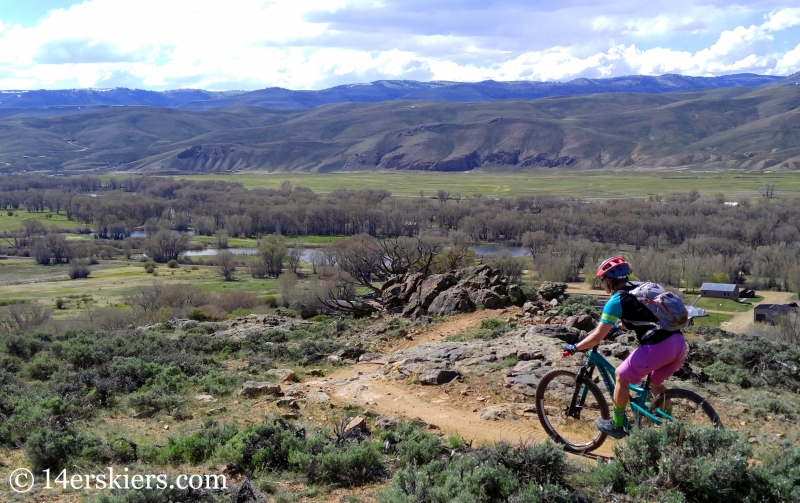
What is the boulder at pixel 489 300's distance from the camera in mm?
19578

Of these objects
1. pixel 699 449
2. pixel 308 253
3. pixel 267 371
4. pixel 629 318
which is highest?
pixel 629 318

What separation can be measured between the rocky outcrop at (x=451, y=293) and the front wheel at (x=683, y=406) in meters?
12.1

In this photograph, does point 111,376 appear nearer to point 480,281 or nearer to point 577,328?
point 577,328

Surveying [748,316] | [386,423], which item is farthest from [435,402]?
[748,316]

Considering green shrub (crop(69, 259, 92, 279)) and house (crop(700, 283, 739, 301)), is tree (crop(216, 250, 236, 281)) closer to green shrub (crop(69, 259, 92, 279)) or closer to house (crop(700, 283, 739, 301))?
green shrub (crop(69, 259, 92, 279))

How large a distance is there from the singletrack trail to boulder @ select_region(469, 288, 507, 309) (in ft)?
18.1

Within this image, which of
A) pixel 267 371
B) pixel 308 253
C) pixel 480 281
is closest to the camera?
pixel 267 371

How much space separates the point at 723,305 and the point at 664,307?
63894 mm

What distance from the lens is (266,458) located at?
7891 mm

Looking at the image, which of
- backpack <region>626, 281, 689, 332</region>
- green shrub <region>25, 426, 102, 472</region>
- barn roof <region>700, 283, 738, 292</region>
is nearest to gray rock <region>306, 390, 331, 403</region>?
green shrub <region>25, 426, 102, 472</region>

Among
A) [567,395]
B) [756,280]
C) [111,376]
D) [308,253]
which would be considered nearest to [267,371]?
[111,376]

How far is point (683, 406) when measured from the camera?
24.4ft

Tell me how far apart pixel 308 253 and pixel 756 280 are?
6787cm

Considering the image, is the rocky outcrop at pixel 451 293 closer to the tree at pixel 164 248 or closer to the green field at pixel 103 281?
the green field at pixel 103 281
